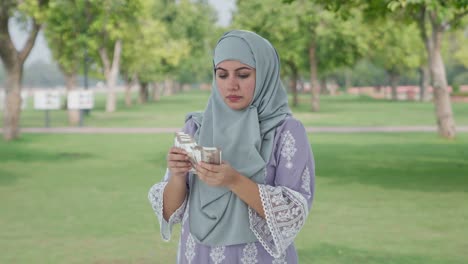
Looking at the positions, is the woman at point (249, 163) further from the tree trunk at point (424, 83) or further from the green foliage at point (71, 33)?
the tree trunk at point (424, 83)

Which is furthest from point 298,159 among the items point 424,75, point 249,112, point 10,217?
point 424,75

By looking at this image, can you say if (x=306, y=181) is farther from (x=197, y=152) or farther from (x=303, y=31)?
(x=303, y=31)

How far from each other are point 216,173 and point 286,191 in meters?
0.37

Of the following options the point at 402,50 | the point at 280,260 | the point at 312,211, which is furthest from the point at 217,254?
the point at 402,50

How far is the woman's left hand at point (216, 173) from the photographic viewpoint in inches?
115

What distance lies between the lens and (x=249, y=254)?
3.28 m

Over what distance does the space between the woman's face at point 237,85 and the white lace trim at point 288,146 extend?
20cm

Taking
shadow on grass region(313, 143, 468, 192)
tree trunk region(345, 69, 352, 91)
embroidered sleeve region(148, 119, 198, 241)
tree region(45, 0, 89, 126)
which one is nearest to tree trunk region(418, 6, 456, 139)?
shadow on grass region(313, 143, 468, 192)

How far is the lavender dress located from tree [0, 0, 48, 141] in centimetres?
1992

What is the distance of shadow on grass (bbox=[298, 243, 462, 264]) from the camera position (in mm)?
7609

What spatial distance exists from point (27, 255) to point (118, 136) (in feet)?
54.9

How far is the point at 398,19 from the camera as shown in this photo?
2361 cm

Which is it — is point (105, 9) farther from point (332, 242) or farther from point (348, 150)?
point (332, 242)

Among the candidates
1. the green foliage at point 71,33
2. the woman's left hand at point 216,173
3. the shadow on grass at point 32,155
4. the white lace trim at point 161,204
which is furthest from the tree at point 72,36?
the woman's left hand at point 216,173
